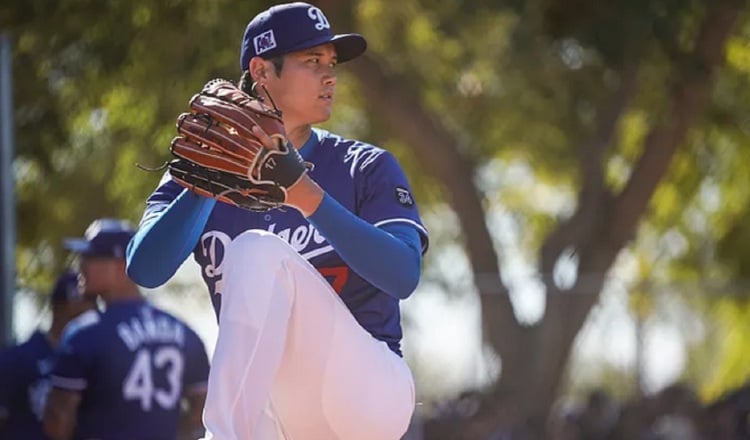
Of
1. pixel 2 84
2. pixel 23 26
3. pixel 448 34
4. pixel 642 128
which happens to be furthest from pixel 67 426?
pixel 642 128

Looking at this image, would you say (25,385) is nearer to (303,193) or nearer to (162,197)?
(162,197)

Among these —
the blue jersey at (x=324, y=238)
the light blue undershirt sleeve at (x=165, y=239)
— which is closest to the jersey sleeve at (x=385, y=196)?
the blue jersey at (x=324, y=238)

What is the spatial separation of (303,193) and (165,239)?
0.47m

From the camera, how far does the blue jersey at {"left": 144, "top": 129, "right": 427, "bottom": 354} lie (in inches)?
185

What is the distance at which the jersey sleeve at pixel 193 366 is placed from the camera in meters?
7.45

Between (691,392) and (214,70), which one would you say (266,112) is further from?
(691,392)

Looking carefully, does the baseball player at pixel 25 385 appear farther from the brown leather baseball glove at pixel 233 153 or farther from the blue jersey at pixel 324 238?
the brown leather baseball glove at pixel 233 153

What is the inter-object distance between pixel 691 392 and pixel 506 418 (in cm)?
185

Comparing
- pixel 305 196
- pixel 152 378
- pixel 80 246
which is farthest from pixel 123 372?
pixel 305 196

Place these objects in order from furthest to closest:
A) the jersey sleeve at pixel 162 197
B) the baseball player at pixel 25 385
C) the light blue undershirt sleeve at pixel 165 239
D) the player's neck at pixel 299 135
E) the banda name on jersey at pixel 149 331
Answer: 1. the baseball player at pixel 25 385
2. the banda name on jersey at pixel 149 331
3. the player's neck at pixel 299 135
4. the jersey sleeve at pixel 162 197
5. the light blue undershirt sleeve at pixel 165 239

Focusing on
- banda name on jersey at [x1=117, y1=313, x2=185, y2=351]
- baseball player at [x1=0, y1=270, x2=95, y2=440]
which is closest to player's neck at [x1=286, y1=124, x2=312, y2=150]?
banda name on jersey at [x1=117, y1=313, x2=185, y2=351]

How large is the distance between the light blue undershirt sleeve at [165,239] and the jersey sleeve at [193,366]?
9.37 feet

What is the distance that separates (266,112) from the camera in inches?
169

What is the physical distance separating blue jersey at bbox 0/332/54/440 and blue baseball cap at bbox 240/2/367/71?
11.3 ft
